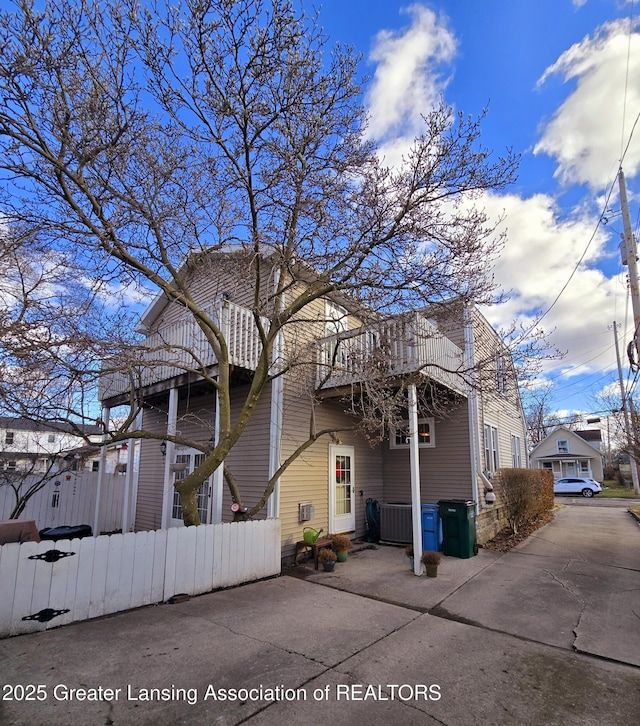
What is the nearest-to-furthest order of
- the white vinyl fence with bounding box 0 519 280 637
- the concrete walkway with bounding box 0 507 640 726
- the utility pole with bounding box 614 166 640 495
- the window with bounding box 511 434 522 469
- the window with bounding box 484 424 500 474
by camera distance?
the concrete walkway with bounding box 0 507 640 726 < the white vinyl fence with bounding box 0 519 280 637 < the utility pole with bounding box 614 166 640 495 < the window with bounding box 484 424 500 474 < the window with bounding box 511 434 522 469

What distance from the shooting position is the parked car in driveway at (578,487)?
2920cm

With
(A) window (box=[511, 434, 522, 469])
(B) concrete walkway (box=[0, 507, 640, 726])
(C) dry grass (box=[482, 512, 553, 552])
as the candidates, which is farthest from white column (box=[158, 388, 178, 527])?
(A) window (box=[511, 434, 522, 469])

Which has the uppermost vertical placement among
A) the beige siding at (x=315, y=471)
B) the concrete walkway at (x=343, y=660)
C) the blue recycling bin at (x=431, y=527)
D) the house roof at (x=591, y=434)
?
the house roof at (x=591, y=434)

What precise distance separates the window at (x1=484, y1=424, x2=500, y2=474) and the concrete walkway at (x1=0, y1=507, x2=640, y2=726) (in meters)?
4.94

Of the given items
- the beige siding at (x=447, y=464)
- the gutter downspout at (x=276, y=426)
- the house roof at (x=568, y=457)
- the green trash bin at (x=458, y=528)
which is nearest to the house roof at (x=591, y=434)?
the house roof at (x=568, y=457)

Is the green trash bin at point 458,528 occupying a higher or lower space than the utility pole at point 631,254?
lower

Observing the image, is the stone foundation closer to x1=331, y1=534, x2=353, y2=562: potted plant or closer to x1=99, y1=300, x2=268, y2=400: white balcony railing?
x1=331, y1=534, x2=353, y2=562: potted plant

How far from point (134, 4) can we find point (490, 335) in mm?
12447

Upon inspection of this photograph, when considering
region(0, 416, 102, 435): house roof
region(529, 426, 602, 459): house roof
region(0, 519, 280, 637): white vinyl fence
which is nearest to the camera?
region(0, 519, 280, 637): white vinyl fence

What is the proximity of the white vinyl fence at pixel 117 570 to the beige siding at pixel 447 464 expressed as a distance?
16.0 feet

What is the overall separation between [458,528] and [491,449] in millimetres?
4085

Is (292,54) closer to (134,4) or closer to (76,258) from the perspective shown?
(134,4)

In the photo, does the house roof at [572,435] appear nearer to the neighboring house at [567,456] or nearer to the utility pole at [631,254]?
the neighboring house at [567,456]

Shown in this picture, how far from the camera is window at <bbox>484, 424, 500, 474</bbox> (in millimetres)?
11441
